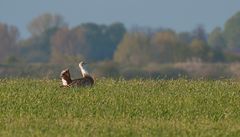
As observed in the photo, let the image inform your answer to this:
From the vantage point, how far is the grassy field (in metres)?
15.7

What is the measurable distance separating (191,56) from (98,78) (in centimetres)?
5542

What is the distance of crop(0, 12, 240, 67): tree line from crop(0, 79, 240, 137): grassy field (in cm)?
4061

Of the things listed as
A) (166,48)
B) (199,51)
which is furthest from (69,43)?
(166,48)

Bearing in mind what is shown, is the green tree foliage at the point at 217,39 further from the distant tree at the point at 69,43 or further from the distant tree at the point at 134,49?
the distant tree at the point at 134,49

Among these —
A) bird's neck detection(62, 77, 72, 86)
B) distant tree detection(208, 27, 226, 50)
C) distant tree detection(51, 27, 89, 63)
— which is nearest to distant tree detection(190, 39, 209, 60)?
distant tree detection(51, 27, 89, 63)

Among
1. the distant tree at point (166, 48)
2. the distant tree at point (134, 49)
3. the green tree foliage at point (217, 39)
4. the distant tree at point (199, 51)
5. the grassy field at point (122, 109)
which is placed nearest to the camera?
the grassy field at point (122, 109)

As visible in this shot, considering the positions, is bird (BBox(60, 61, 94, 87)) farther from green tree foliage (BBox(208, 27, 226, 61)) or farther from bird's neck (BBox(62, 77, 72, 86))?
green tree foliage (BBox(208, 27, 226, 61))

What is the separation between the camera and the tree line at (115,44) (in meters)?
82.3

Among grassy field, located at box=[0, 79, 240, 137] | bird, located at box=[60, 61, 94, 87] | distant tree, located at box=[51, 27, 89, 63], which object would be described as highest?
distant tree, located at box=[51, 27, 89, 63]

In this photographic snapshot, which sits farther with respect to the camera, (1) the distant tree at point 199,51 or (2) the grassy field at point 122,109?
(1) the distant tree at point 199,51

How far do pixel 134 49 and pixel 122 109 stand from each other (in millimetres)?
71889

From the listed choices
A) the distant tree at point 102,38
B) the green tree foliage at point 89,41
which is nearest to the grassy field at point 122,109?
the green tree foliage at point 89,41

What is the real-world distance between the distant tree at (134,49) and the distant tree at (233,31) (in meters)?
33.6

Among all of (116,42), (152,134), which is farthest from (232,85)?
(116,42)
